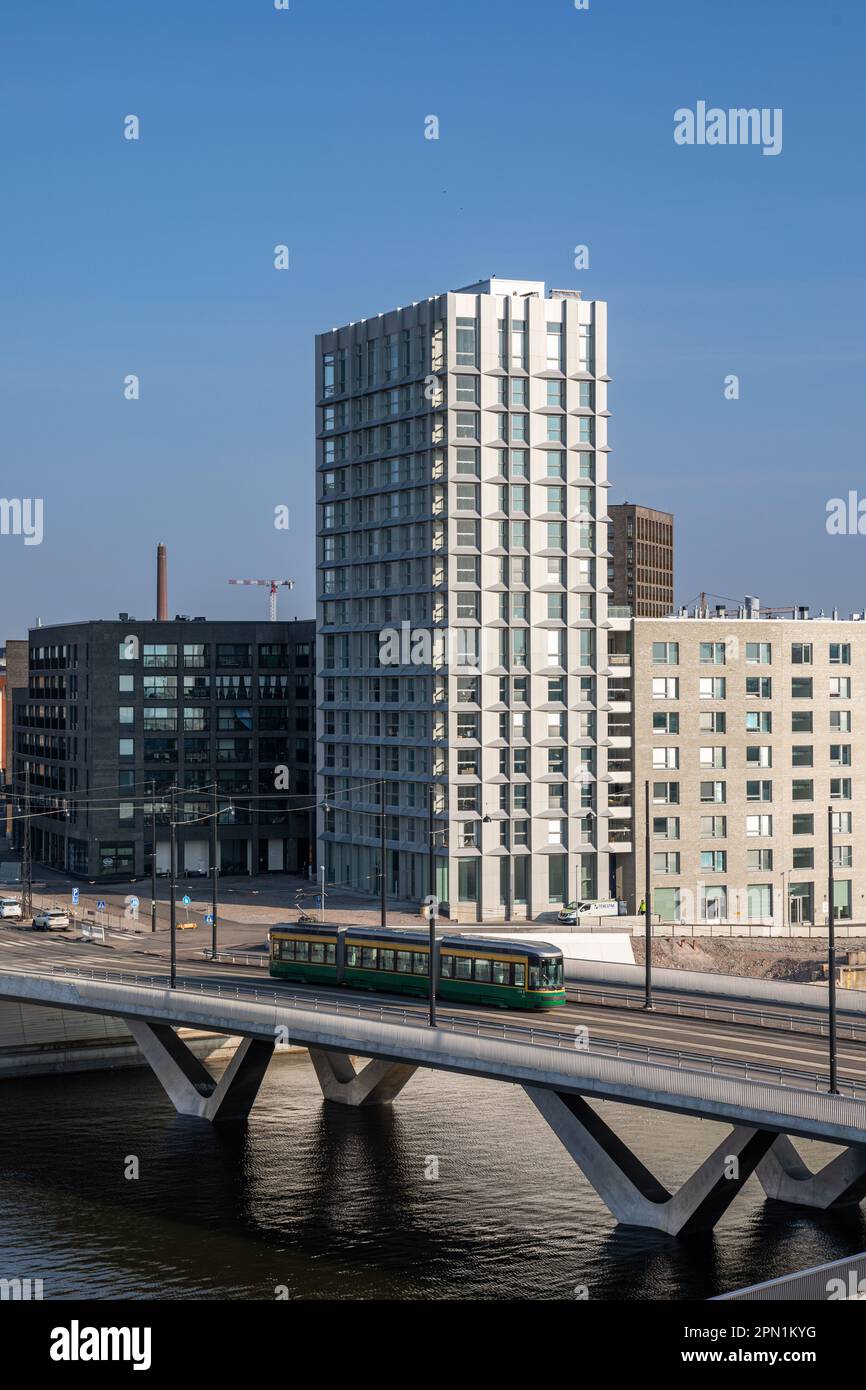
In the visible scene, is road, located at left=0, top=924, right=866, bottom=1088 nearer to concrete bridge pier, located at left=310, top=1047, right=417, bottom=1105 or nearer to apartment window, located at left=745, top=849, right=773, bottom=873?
concrete bridge pier, located at left=310, top=1047, right=417, bottom=1105

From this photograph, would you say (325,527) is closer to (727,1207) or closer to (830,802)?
(830,802)

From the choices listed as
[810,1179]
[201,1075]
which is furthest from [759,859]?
[810,1179]

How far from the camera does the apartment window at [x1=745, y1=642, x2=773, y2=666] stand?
389 feet

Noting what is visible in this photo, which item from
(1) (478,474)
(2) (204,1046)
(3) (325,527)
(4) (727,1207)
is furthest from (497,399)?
(4) (727,1207)

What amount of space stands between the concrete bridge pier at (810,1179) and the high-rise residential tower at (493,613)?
159 ft

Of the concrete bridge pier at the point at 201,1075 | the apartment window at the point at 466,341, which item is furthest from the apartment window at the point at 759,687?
the concrete bridge pier at the point at 201,1075

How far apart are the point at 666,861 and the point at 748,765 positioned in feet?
30.2

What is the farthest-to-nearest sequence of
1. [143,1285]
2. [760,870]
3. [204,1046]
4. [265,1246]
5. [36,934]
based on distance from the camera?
[760,870] → [36,934] → [204,1046] → [265,1246] → [143,1285]

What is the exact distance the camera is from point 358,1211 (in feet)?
189

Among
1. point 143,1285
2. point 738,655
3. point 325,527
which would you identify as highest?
point 325,527

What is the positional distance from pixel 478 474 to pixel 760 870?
106 feet

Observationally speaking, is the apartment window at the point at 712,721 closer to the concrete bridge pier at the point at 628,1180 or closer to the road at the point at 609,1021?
the road at the point at 609,1021

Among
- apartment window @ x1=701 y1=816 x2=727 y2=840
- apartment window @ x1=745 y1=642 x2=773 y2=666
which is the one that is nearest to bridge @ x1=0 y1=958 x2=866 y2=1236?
apartment window @ x1=701 y1=816 x2=727 y2=840

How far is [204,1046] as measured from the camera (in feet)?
282
